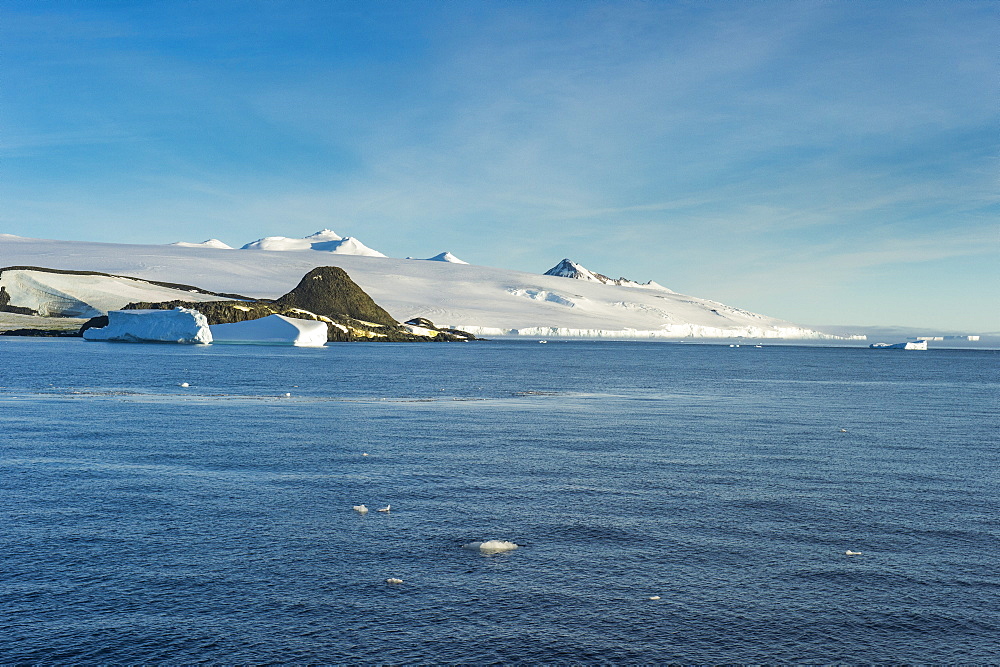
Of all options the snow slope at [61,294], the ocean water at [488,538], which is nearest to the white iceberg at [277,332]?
the snow slope at [61,294]

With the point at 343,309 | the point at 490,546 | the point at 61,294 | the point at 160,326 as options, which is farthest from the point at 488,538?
the point at 343,309

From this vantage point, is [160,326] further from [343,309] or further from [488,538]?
[488,538]

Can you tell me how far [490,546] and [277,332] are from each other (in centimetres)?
8790

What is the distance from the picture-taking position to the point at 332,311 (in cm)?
15150

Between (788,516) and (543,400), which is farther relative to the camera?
(543,400)

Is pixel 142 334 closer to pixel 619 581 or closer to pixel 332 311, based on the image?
pixel 332 311

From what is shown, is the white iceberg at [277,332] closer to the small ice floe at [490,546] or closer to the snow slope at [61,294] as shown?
the snow slope at [61,294]

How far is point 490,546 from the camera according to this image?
8.68 meters

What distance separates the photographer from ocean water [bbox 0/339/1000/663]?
250 inches

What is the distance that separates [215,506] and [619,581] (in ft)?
19.0

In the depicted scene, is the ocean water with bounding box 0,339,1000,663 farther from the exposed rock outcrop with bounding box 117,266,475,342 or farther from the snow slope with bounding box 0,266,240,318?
the exposed rock outcrop with bounding box 117,266,475,342

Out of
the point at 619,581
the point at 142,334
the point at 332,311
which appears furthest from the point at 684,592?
the point at 332,311

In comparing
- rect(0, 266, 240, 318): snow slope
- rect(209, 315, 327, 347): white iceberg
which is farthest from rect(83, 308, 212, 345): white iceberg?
rect(0, 266, 240, 318): snow slope

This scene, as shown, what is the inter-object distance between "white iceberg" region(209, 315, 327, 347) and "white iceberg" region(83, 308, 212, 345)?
665 centimetres
